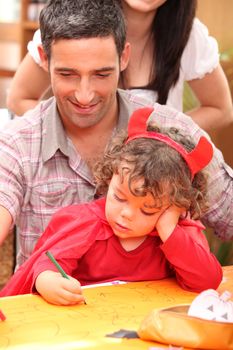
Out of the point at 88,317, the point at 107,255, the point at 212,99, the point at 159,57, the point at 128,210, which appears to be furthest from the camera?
the point at 212,99

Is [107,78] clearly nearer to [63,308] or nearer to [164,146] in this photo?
[164,146]

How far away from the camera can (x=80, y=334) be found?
1.47 m

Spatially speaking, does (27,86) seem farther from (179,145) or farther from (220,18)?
(220,18)

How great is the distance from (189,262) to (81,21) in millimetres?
613

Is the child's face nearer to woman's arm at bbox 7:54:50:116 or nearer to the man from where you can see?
the man

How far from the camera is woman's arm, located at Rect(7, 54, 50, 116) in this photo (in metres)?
2.56

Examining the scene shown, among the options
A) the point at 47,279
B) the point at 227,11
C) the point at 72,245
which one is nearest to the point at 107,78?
the point at 72,245

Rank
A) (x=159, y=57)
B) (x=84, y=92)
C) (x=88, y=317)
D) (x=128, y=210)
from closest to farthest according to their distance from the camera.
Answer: (x=88, y=317) → (x=128, y=210) → (x=84, y=92) → (x=159, y=57)

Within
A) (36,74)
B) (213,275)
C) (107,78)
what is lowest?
(213,275)

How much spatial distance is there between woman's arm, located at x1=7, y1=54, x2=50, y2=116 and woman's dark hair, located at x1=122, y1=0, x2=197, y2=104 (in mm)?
333

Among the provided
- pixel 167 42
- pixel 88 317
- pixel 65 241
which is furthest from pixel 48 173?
pixel 167 42

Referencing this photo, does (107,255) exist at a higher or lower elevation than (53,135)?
lower

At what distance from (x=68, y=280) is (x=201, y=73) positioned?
119 centimetres

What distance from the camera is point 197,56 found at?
259cm
